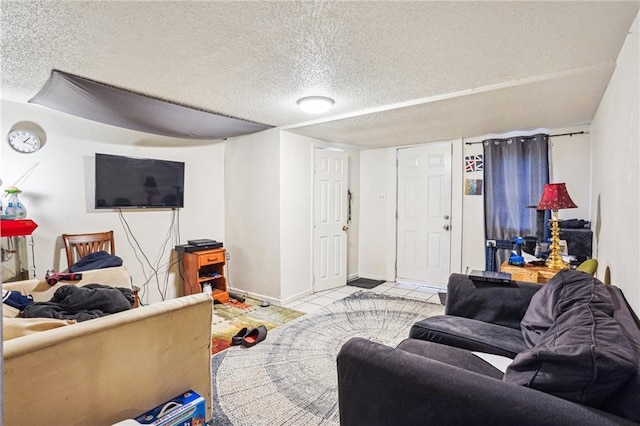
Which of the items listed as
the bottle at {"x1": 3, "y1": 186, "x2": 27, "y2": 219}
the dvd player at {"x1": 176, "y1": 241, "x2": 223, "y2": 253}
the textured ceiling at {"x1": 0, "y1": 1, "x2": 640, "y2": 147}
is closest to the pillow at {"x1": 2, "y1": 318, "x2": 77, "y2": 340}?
the textured ceiling at {"x1": 0, "y1": 1, "x2": 640, "y2": 147}

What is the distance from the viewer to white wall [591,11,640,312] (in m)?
1.57

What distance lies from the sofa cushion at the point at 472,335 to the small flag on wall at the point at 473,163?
2606 millimetres

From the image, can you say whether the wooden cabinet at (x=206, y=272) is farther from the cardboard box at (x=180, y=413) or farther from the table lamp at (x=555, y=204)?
the table lamp at (x=555, y=204)

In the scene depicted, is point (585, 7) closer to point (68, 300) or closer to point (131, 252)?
point (68, 300)

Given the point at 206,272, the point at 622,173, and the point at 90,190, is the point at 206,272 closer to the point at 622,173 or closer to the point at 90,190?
the point at 90,190

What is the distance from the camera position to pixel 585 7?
4.99 feet

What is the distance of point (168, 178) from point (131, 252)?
92 centimetres

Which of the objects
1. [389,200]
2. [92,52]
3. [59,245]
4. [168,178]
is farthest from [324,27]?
[389,200]

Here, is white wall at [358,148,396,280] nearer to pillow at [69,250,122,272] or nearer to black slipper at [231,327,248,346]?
black slipper at [231,327,248,346]

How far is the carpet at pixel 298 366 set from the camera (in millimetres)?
1944

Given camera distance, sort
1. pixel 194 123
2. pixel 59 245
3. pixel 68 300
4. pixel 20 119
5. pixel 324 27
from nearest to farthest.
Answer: pixel 324 27, pixel 68 300, pixel 20 119, pixel 59 245, pixel 194 123

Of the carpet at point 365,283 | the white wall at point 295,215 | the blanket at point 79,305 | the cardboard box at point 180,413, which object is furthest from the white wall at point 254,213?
the cardboard box at point 180,413

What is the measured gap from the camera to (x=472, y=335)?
1.93m

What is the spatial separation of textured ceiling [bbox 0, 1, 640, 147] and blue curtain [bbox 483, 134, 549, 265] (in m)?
0.80
